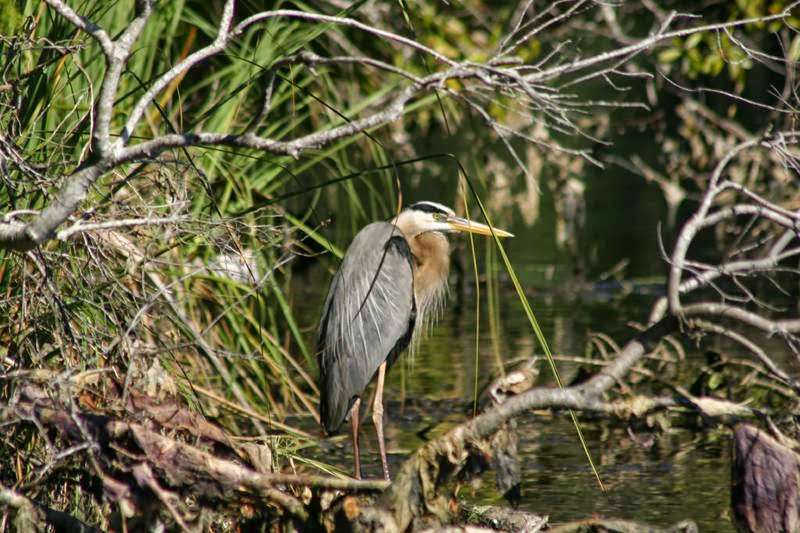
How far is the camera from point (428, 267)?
19.1 ft

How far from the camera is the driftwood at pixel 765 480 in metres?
3.45

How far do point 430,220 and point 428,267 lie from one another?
243mm

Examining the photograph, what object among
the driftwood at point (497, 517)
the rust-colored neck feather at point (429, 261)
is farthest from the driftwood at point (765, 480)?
the rust-colored neck feather at point (429, 261)

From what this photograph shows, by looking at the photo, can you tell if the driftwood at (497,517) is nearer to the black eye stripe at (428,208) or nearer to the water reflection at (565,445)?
the water reflection at (565,445)

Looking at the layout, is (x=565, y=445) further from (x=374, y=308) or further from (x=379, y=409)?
(x=374, y=308)

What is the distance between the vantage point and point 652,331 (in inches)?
159

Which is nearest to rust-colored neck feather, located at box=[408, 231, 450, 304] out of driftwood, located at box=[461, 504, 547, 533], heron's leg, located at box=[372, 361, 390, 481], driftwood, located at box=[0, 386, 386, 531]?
heron's leg, located at box=[372, 361, 390, 481]

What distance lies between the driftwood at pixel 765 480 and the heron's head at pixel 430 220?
2.33 m

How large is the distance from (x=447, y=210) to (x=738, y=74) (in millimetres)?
3352

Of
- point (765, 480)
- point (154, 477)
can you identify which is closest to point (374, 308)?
point (765, 480)

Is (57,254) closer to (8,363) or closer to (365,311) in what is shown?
(8,363)

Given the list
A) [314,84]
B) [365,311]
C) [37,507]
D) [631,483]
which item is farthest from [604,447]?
[37,507]

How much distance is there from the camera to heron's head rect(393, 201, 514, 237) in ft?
18.7

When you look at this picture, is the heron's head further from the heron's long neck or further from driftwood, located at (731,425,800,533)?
driftwood, located at (731,425,800,533)
